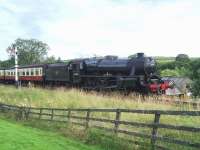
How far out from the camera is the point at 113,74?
3447cm

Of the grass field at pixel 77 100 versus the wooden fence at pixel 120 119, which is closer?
the wooden fence at pixel 120 119

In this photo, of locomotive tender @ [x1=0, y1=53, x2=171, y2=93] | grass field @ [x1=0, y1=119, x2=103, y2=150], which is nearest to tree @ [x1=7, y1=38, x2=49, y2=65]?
locomotive tender @ [x1=0, y1=53, x2=171, y2=93]

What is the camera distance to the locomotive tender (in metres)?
31.2

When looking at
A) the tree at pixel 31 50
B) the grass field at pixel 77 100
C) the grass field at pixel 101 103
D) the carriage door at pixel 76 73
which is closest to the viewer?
the grass field at pixel 101 103

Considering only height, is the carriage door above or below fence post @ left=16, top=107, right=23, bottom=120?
above

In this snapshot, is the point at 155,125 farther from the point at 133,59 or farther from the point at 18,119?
the point at 133,59

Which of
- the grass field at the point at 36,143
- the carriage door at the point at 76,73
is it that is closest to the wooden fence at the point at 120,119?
the grass field at the point at 36,143

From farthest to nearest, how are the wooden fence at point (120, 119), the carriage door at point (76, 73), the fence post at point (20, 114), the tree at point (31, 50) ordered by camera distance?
the tree at point (31, 50), the carriage door at point (76, 73), the fence post at point (20, 114), the wooden fence at point (120, 119)

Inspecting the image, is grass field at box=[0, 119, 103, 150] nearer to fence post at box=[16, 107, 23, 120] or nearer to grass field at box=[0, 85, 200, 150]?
grass field at box=[0, 85, 200, 150]

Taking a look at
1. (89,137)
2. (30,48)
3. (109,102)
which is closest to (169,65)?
(30,48)

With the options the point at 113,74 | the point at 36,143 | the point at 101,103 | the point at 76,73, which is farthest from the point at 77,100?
the point at 36,143

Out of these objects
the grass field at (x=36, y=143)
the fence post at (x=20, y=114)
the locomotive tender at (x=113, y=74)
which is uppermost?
the locomotive tender at (x=113, y=74)

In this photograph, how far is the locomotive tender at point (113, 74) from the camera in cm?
3123

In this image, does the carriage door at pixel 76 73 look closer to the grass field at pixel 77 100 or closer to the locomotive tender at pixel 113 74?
the locomotive tender at pixel 113 74
